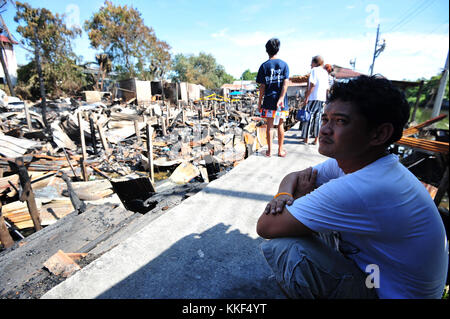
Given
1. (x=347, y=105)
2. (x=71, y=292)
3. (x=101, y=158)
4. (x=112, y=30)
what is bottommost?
(x=101, y=158)

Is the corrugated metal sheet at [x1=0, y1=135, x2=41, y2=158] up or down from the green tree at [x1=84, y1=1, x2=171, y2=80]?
down

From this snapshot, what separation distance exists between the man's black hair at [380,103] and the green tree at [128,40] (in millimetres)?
38556

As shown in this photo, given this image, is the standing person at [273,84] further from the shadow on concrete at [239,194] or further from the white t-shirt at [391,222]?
the white t-shirt at [391,222]

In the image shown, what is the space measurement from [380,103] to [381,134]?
0.51 ft

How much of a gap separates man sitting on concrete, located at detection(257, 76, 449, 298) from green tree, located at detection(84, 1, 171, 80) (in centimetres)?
3859

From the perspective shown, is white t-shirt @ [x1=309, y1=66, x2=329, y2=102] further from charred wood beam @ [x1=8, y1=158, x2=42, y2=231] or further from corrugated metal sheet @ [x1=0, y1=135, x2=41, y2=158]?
corrugated metal sheet @ [x1=0, y1=135, x2=41, y2=158]

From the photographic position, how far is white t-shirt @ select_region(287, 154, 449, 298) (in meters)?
0.94

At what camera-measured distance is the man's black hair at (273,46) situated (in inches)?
141

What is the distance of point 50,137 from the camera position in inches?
432

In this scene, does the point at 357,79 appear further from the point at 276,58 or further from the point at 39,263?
the point at 39,263

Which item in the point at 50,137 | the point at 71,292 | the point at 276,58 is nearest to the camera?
the point at 71,292

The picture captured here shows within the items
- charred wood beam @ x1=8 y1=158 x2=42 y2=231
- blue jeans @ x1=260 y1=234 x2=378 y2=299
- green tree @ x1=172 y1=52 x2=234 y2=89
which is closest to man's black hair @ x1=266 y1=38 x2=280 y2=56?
blue jeans @ x1=260 y1=234 x2=378 y2=299
